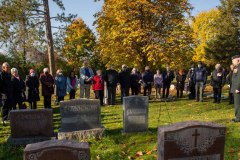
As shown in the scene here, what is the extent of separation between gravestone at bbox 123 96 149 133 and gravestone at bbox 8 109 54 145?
208 centimetres

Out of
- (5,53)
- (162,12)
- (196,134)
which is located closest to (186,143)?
(196,134)

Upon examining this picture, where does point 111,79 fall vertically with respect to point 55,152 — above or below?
above

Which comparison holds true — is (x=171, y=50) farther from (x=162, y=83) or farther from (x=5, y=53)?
(x=5, y=53)

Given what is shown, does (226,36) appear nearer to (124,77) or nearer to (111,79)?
(124,77)

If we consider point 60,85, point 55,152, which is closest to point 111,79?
point 60,85

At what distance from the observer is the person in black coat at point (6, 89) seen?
11068 mm

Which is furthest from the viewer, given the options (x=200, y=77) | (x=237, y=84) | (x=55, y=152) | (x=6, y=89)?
(x=200, y=77)

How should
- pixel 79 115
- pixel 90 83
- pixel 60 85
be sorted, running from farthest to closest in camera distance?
pixel 90 83 < pixel 60 85 < pixel 79 115

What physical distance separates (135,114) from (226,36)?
30624mm

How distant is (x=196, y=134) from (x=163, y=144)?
536 mm

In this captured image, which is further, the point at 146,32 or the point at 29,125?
the point at 146,32

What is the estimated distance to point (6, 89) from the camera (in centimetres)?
1133

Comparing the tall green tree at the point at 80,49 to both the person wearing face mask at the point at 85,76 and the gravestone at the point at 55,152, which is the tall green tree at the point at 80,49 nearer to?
the person wearing face mask at the point at 85,76

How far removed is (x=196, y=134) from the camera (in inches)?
197
